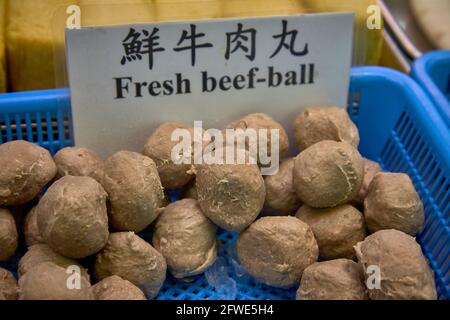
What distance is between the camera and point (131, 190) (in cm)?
90

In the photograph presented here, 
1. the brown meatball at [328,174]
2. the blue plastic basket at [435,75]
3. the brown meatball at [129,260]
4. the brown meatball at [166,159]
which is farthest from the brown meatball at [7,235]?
the blue plastic basket at [435,75]

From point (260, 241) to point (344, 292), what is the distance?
158mm

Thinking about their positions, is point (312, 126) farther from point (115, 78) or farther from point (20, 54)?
point (20, 54)

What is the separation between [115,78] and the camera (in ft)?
3.39

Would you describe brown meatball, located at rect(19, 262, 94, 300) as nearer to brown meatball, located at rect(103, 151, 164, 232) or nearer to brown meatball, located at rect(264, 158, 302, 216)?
brown meatball, located at rect(103, 151, 164, 232)

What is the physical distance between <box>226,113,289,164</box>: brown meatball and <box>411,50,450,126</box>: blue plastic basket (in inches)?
13.1

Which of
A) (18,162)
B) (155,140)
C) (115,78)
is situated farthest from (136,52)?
(18,162)

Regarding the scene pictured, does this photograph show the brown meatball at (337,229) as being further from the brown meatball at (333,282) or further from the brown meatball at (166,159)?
the brown meatball at (166,159)

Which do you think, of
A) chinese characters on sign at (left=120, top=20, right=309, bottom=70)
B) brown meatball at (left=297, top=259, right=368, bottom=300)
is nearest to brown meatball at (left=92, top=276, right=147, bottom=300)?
brown meatball at (left=297, top=259, right=368, bottom=300)

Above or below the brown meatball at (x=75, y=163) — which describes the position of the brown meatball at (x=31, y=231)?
below

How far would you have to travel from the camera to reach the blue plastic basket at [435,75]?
1.16 m

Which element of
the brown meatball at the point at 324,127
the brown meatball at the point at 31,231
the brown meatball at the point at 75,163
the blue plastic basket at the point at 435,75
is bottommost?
the brown meatball at the point at 31,231

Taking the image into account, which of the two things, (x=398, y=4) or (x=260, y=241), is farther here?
(x=398, y=4)

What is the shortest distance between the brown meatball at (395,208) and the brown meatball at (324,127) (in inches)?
4.6
